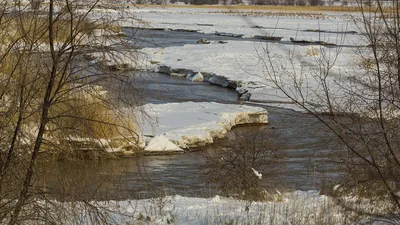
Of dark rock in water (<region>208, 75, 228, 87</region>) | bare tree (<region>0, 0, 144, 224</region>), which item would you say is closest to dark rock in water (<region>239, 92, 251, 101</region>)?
dark rock in water (<region>208, 75, 228, 87</region>)

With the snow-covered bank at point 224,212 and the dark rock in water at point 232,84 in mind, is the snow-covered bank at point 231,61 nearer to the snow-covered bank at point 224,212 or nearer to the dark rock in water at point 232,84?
the dark rock in water at point 232,84

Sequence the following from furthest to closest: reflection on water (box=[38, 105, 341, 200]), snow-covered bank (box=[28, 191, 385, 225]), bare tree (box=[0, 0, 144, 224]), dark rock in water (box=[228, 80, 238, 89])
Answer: dark rock in water (box=[228, 80, 238, 89]), reflection on water (box=[38, 105, 341, 200]), snow-covered bank (box=[28, 191, 385, 225]), bare tree (box=[0, 0, 144, 224])

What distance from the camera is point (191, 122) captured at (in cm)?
1634

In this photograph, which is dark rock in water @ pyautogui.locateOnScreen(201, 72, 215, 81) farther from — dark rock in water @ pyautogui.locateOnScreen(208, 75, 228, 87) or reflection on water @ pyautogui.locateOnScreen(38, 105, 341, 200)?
reflection on water @ pyautogui.locateOnScreen(38, 105, 341, 200)

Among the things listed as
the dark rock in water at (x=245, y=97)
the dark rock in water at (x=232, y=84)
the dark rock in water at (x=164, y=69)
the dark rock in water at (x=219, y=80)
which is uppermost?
the dark rock in water at (x=164, y=69)

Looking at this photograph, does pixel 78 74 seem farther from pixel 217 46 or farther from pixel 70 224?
pixel 217 46

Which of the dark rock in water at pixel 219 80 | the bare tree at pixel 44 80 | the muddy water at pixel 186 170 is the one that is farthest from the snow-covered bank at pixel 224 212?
the dark rock in water at pixel 219 80

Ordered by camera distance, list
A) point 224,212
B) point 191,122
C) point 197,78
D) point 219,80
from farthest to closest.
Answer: point 197,78 < point 219,80 < point 191,122 < point 224,212

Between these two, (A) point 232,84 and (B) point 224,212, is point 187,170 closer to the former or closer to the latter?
(B) point 224,212

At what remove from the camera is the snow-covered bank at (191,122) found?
47.6ft

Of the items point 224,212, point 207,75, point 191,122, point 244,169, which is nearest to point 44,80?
point 224,212

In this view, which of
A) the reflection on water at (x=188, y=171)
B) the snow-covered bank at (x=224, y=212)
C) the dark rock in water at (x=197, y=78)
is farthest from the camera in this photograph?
the dark rock in water at (x=197, y=78)

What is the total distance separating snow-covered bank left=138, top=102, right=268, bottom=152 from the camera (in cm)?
1450

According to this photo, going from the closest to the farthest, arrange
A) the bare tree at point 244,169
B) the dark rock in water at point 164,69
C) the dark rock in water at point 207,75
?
1. the bare tree at point 244,169
2. the dark rock in water at point 207,75
3. the dark rock in water at point 164,69
